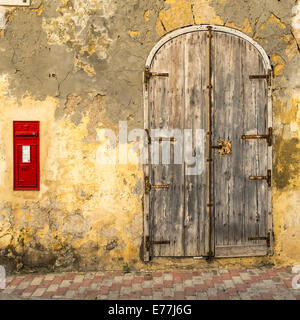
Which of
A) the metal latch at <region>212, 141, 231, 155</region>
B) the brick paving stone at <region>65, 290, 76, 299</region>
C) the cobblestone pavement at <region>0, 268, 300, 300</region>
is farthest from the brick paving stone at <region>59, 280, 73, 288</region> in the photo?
the metal latch at <region>212, 141, 231, 155</region>

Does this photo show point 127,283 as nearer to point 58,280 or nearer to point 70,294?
point 70,294

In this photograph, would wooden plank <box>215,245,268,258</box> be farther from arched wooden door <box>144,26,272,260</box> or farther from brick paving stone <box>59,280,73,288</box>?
brick paving stone <box>59,280,73,288</box>

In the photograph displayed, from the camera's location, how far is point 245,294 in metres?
4.25

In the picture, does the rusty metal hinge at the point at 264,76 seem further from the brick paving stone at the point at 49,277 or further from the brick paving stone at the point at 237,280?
the brick paving stone at the point at 49,277

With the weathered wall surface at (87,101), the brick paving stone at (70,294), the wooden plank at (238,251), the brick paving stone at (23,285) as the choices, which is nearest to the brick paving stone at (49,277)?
the weathered wall surface at (87,101)

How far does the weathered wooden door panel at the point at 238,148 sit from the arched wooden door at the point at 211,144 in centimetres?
1

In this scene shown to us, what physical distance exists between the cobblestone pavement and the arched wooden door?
29cm

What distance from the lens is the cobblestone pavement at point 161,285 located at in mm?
4254

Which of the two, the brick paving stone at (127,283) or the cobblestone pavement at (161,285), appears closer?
the cobblestone pavement at (161,285)

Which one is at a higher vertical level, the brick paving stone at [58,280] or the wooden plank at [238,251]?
the wooden plank at [238,251]

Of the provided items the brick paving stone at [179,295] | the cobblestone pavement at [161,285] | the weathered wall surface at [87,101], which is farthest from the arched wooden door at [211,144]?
the brick paving stone at [179,295]

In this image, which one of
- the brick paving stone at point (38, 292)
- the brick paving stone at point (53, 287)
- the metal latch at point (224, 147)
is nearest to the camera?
the brick paving stone at point (38, 292)

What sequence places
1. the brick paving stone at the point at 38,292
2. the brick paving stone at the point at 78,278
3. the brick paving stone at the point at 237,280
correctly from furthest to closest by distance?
the brick paving stone at the point at 78,278 < the brick paving stone at the point at 237,280 < the brick paving stone at the point at 38,292

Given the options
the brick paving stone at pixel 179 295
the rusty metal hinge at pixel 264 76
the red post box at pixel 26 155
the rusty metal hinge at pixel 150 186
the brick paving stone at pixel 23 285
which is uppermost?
the rusty metal hinge at pixel 264 76
